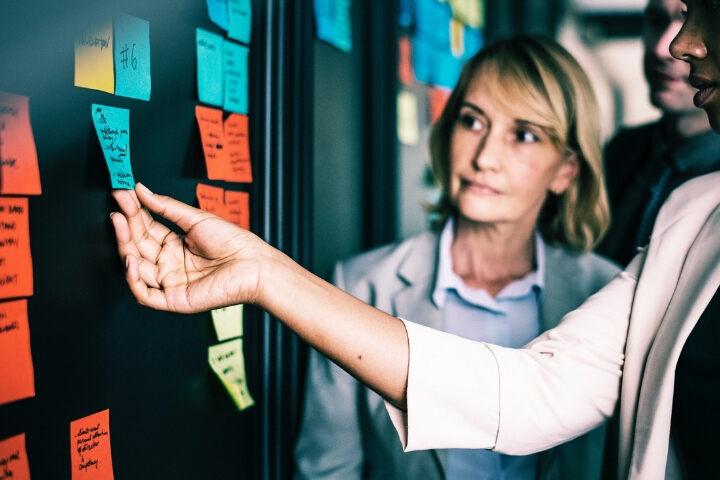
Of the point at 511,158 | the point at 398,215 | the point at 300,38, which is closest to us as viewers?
the point at 300,38

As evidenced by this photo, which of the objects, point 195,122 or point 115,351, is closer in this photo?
point 115,351

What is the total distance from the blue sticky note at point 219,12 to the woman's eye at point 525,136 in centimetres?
80

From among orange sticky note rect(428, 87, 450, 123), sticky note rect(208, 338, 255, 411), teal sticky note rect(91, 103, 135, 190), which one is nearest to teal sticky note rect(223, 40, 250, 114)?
teal sticky note rect(91, 103, 135, 190)

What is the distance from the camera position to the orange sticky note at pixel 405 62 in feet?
7.04

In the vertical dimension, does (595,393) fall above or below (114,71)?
below

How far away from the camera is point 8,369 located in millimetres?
876

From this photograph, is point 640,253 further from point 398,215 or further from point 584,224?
point 398,215

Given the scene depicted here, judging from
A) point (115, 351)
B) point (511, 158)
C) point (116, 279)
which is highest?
point (511, 158)

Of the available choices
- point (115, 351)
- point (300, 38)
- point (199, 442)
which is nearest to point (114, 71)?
point (115, 351)

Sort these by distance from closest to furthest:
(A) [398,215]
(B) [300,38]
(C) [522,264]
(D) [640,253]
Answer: (D) [640,253], (B) [300,38], (C) [522,264], (A) [398,215]

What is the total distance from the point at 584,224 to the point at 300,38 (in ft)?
3.13

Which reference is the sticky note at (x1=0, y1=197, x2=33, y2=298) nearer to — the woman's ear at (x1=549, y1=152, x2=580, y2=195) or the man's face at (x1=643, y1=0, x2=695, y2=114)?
the woman's ear at (x1=549, y1=152, x2=580, y2=195)

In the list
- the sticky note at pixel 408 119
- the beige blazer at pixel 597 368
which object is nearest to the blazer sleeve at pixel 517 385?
the beige blazer at pixel 597 368

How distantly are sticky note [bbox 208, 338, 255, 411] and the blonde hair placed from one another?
755 millimetres
